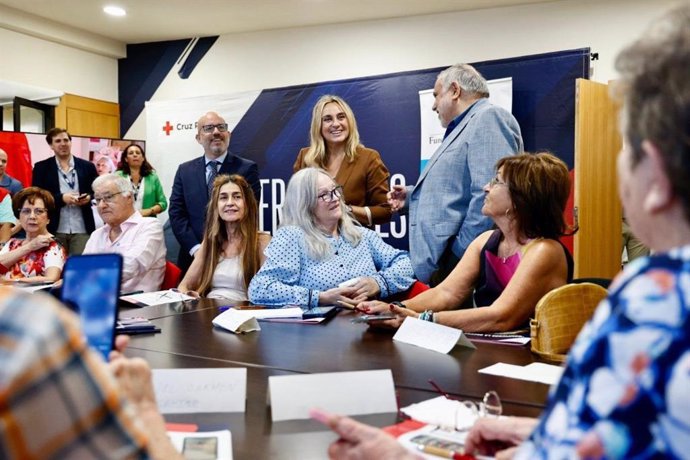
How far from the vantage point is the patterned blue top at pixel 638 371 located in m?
0.52

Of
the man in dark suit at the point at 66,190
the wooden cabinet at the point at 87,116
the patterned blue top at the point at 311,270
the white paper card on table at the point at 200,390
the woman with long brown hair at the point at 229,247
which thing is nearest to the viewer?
the white paper card on table at the point at 200,390

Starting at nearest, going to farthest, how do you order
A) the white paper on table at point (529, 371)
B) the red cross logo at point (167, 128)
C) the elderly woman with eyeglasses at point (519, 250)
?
the white paper on table at point (529, 371) → the elderly woman with eyeglasses at point (519, 250) → the red cross logo at point (167, 128)

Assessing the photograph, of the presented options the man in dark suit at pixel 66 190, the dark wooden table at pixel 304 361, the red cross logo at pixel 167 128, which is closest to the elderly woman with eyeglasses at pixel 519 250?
the dark wooden table at pixel 304 361

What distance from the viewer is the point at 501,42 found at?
619 cm

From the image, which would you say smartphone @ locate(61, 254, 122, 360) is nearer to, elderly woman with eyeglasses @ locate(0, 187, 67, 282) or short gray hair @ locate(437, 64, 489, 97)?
short gray hair @ locate(437, 64, 489, 97)

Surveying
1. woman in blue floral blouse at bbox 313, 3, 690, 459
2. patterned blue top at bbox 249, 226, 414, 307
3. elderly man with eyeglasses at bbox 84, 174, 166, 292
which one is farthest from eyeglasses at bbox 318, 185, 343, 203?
woman in blue floral blouse at bbox 313, 3, 690, 459

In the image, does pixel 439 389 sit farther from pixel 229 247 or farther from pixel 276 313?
pixel 229 247

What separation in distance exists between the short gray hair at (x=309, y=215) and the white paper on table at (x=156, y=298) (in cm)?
62

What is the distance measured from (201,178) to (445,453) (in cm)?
365

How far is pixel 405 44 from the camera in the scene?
668cm

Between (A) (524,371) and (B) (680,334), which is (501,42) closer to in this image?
(A) (524,371)

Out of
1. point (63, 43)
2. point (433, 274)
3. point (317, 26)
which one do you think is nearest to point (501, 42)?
point (317, 26)

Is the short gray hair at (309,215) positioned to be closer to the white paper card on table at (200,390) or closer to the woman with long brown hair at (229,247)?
the woman with long brown hair at (229,247)

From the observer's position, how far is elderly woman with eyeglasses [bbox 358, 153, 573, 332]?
7.24 feet
